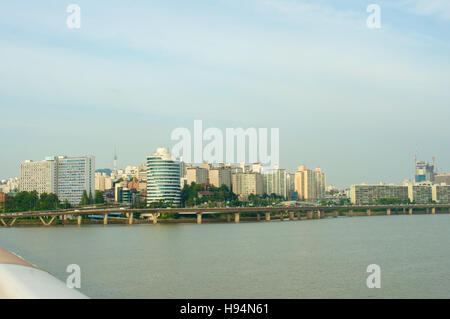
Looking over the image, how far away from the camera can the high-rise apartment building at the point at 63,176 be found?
115m

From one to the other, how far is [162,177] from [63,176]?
40.0 meters

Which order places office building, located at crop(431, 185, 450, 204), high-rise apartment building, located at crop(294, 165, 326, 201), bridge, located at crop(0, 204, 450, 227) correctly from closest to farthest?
bridge, located at crop(0, 204, 450, 227)
high-rise apartment building, located at crop(294, 165, 326, 201)
office building, located at crop(431, 185, 450, 204)

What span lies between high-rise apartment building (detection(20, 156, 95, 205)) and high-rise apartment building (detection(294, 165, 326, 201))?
5318 cm

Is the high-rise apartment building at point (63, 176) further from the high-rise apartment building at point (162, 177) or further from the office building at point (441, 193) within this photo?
the office building at point (441, 193)

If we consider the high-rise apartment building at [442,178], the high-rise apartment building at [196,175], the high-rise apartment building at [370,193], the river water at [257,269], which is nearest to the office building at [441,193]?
the high-rise apartment building at [370,193]

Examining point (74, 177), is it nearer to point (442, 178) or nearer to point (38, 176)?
point (38, 176)

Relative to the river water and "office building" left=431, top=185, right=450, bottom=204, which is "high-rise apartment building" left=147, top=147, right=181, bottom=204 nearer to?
the river water

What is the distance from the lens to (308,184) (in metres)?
140

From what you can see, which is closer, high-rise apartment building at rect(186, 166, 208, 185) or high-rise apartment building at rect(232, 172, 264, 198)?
high-rise apartment building at rect(232, 172, 264, 198)

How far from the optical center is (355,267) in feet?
67.4

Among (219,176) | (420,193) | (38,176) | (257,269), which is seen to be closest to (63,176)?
(38,176)

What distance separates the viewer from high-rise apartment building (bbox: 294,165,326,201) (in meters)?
139

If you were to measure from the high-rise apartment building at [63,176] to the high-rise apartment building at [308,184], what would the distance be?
174 feet

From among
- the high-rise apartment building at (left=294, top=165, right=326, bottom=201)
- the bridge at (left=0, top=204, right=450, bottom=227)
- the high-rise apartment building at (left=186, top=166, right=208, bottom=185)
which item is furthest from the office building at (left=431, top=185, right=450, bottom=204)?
the high-rise apartment building at (left=186, top=166, right=208, bottom=185)
